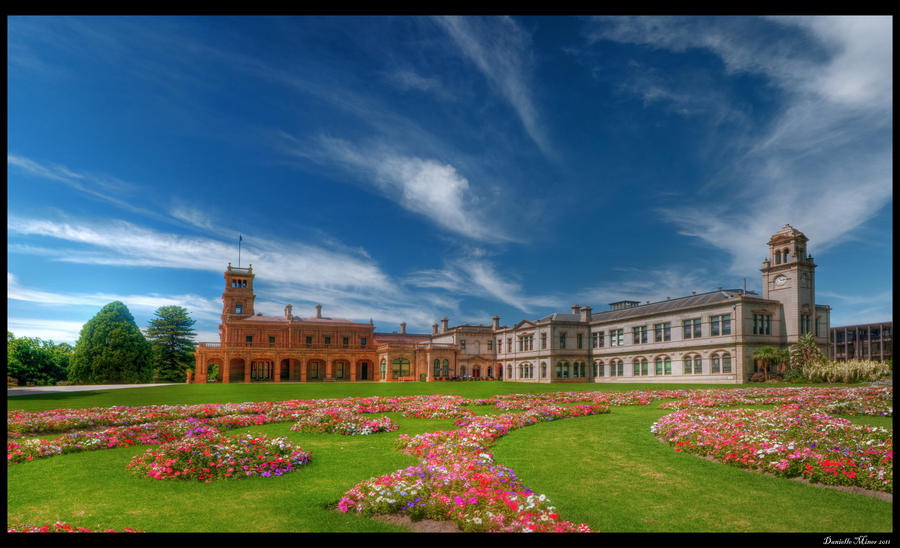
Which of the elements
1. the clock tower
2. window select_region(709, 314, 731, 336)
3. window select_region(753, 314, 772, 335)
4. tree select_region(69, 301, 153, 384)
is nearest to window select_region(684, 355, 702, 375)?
window select_region(709, 314, 731, 336)

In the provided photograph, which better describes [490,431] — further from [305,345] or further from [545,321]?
[305,345]

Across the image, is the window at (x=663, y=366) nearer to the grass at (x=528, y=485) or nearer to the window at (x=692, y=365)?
the window at (x=692, y=365)

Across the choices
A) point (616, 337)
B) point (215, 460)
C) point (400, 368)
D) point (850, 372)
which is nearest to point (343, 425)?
point (215, 460)

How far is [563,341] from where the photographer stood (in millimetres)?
69250

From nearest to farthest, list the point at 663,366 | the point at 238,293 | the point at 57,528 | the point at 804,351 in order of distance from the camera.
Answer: the point at 57,528, the point at 804,351, the point at 663,366, the point at 238,293

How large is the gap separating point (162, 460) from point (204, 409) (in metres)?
11.8

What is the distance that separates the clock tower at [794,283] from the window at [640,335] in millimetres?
13525

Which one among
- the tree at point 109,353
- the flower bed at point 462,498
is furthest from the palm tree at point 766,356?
the tree at point 109,353

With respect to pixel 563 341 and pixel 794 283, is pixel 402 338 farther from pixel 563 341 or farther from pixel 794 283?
pixel 794 283

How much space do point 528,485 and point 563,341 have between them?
2426 inches

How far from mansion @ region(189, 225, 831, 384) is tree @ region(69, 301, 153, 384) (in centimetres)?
1056

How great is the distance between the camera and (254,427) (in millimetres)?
17344

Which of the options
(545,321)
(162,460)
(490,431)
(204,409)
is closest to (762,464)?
(490,431)

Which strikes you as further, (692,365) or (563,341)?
(563,341)
